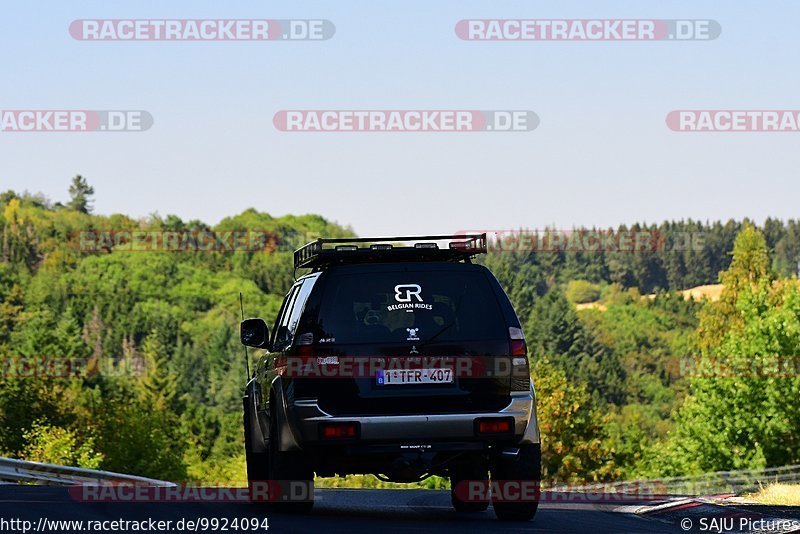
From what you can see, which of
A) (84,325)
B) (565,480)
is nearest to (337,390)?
(565,480)

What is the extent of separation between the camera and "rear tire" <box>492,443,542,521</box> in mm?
12398

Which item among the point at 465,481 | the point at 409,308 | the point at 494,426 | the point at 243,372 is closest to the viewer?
the point at 494,426

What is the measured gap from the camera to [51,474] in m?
25.2

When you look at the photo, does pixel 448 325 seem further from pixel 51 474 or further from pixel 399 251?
pixel 51 474

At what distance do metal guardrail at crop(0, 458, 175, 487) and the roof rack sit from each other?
413 inches

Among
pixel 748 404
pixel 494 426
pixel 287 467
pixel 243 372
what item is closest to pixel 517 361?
pixel 494 426

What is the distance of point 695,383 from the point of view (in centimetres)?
6775

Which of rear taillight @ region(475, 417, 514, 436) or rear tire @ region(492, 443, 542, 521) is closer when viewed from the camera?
rear taillight @ region(475, 417, 514, 436)

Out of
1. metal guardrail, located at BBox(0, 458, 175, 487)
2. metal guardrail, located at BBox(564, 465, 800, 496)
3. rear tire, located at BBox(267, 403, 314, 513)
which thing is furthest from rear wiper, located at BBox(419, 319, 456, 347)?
metal guardrail, located at BBox(564, 465, 800, 496)

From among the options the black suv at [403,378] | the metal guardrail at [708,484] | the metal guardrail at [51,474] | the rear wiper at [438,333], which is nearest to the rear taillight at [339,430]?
the black suv at [403,378]

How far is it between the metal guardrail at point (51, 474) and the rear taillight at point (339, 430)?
36.3 feet

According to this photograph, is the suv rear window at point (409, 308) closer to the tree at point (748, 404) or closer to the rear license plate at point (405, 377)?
the rear license plate at point (405, 377)

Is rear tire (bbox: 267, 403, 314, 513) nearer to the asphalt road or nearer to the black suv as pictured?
the black suv

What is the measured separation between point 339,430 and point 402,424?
19.7 inches
